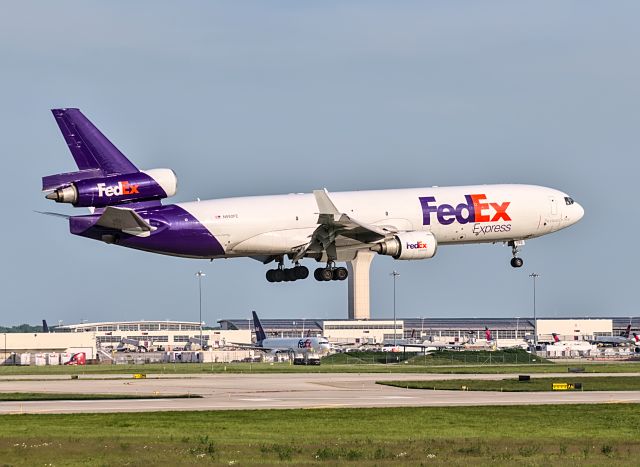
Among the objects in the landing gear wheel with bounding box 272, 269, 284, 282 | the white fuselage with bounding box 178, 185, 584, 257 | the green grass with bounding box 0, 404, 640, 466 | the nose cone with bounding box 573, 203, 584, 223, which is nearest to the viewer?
the green grass with bounding box 0, 404, 640, 466

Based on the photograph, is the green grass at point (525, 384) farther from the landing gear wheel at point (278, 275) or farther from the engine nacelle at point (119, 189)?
the engine nacelle at point (119, 189)

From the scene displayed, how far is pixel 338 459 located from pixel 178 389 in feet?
130

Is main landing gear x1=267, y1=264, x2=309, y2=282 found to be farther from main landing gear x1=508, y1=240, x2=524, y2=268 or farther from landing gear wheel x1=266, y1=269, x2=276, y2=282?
main landing gear x1=508, y1=240, x2=524, y2=268

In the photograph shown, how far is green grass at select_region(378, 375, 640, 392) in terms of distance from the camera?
7556 centimetres

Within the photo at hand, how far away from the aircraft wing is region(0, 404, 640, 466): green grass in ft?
76.6

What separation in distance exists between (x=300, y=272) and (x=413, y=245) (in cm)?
893

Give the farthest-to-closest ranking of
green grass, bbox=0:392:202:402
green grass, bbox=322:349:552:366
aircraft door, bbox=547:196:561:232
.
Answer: green grass, bbox=322:349:552:366 → aircraft door, bbox=547:196:561:232 → green grass, bbox=0:392:202:402

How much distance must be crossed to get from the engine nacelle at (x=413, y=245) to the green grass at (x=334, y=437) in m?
23.8

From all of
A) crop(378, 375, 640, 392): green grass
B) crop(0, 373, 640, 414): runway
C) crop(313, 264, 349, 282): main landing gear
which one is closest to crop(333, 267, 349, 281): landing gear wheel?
crop(313, 264, 349, 282): main landing gear

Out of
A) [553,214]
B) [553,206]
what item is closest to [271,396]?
[553,214]

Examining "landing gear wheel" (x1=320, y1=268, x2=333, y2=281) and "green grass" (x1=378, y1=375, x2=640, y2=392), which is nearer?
"green grass" (x1=378, y1=375, x2=640, y2=392)

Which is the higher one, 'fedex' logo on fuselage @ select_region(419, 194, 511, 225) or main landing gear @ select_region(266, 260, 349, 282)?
'fedex' logo on fuselage @ select_region(419, 194, 511, 225)

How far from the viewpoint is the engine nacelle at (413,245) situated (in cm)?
8081

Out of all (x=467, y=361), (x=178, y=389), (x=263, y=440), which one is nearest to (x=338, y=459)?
(x=263, y=440)
